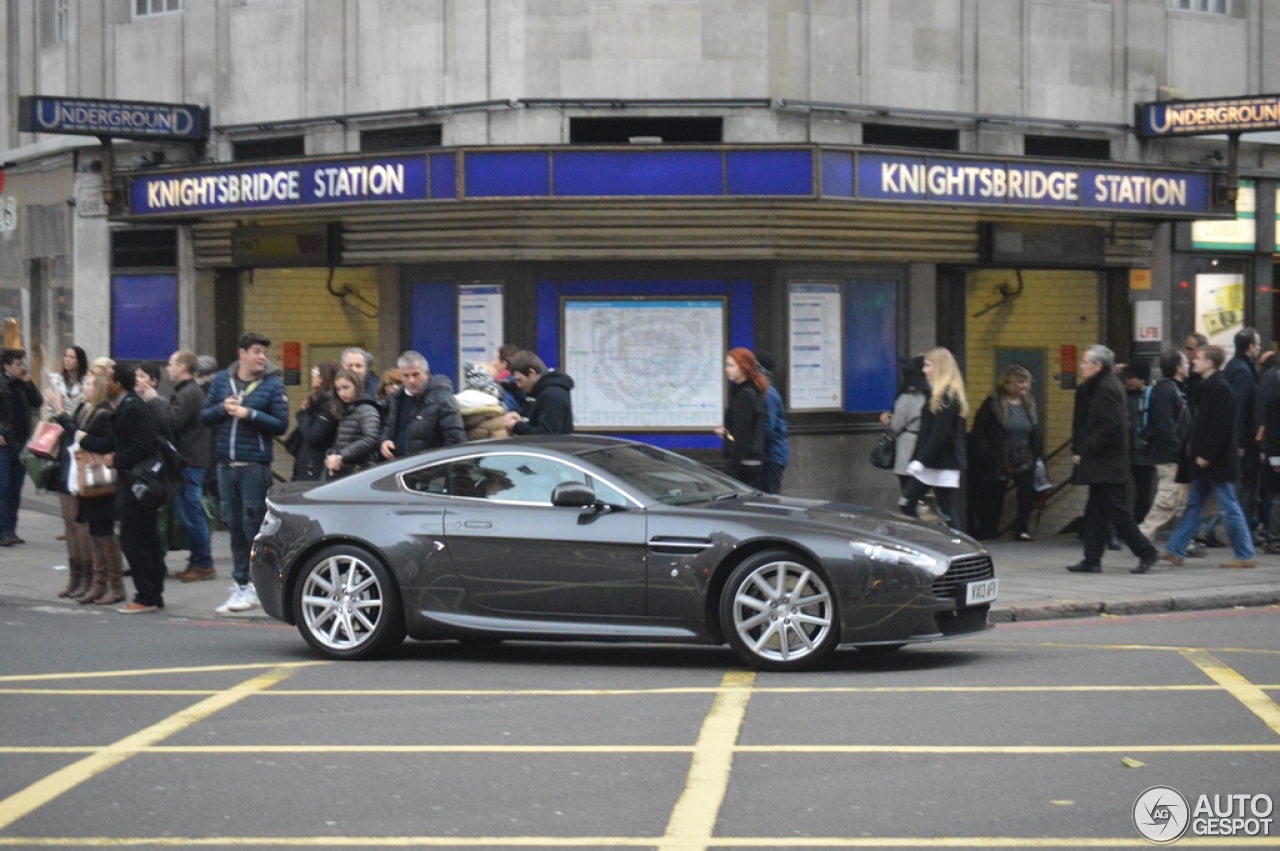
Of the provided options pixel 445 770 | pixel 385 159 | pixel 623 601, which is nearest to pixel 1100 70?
pixel 385 159

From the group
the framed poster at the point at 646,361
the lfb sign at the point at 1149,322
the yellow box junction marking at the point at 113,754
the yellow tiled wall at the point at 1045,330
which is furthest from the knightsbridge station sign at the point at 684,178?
the yellow box junction marking at the point at 113,754

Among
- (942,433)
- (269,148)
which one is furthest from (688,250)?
(269,148)

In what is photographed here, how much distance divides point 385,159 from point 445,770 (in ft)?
32.9

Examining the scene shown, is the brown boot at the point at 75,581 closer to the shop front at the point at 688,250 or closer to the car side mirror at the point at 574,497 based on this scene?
the shop front at the point at 688,250

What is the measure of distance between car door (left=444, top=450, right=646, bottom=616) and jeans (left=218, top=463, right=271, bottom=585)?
111 inches

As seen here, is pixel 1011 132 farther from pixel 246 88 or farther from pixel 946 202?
pixel 246 88

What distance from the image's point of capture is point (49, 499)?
2175 centimetres

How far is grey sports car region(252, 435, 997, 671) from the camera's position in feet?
30.8

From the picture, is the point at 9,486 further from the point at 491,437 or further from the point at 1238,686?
the point at 1238,686

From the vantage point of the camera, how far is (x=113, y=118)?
17703mm

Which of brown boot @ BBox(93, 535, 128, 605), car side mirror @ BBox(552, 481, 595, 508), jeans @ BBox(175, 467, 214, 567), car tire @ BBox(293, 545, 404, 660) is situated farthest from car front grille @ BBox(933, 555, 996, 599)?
jeans @ BBox(175, 467, 214, 567)

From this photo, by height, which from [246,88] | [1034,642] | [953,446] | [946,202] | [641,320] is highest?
[246,88]

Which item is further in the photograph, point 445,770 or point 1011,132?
point 1011,132

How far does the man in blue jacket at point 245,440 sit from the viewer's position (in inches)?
491
